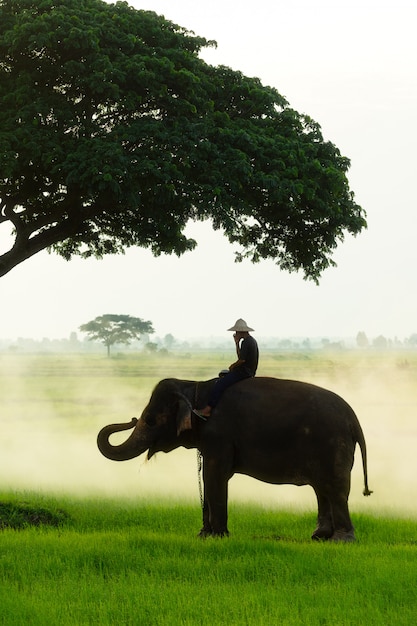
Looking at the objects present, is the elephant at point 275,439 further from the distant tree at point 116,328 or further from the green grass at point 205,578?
the distant tree at point 116,328

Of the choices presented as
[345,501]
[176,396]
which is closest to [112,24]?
[176,396]

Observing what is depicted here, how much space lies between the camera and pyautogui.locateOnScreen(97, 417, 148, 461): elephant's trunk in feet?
42.3

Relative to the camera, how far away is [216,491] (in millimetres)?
12297

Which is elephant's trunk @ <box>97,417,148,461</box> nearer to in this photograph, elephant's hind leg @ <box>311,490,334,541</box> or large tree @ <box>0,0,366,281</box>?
elephant's hind leg @ <box>311,490,334,541</box>

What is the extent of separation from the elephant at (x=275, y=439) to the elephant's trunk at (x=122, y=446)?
1.63 ft

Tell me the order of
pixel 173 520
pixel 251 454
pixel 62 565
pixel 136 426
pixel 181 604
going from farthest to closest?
pixel 173 520 → pixel 136 426 → pixel 251 454 → pixel 62 565 → pixel 181 604

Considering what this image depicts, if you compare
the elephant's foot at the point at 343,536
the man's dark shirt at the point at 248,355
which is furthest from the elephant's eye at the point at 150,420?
the elephant's foot at the point at 343,536

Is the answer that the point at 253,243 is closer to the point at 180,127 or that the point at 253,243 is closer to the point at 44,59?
the point at 180,127

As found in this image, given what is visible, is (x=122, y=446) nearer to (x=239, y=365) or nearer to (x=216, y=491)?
(x=216, y=491)

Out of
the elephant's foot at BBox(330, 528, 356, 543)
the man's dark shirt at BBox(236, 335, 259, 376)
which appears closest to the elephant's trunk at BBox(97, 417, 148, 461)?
the man's dark shirt at BBox(236, 335, 259, 376)

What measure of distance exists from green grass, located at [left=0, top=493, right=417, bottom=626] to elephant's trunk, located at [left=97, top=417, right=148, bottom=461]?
119cm

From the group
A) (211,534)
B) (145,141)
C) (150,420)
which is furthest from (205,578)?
(145,141)

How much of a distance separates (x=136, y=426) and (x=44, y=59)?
22.5 ft

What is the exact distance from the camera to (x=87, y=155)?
46.0 feet
